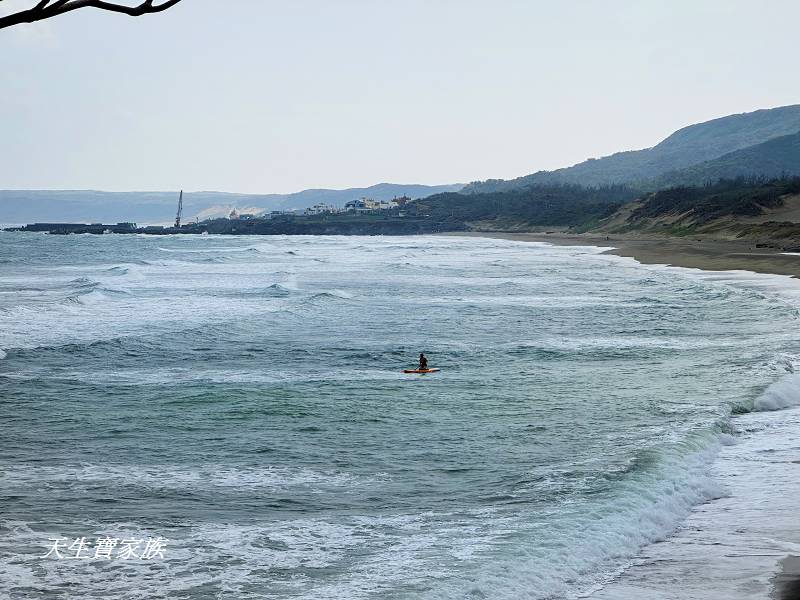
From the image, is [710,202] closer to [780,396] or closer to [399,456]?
[780,396]

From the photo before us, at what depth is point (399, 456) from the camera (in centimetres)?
1386

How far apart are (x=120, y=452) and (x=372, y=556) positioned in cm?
592

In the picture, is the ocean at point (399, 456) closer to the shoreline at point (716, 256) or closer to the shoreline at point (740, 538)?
the shoreline at point (740, 538)

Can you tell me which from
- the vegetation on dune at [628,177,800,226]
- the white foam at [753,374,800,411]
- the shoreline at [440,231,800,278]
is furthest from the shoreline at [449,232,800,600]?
the vegetation on dune at [628,177,800,226]

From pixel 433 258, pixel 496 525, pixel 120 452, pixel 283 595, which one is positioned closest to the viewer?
pixel 283 595

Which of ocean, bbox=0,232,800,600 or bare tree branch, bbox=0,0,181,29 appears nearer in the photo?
bare tree branch, bbox=0,0,181,29

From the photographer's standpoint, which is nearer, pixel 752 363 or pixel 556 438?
pixel 556 438

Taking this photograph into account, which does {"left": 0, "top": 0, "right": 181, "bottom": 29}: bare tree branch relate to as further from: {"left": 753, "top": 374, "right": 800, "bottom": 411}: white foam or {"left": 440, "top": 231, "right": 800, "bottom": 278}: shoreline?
{"left": 440, "top": 231, "right": 800, "bottom": 278}: shoreline

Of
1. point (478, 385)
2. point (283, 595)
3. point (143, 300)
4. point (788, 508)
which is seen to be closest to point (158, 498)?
point (283, 595)

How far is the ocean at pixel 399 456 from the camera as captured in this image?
9.20 metres

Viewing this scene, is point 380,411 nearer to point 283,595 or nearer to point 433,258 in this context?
point 283,595

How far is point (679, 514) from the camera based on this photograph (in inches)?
436

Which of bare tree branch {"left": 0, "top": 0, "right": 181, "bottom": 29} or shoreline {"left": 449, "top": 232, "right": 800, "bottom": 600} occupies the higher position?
bare tree branch {"left": 0, "top": 0, "right": 181, "bottom": 29}

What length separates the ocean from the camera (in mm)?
9195
